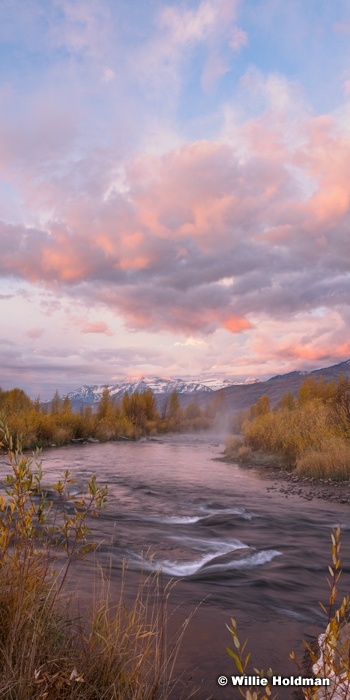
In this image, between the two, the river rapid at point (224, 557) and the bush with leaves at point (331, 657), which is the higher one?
the bush with leaves at point (331, 657)

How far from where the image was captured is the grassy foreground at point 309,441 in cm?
2036

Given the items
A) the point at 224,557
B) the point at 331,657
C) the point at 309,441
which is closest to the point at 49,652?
the point at 331,657

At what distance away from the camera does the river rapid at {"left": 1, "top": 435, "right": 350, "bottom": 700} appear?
543 centimetres

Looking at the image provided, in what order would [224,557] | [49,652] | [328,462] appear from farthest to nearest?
[328,462]
[224,557]
[49,652]

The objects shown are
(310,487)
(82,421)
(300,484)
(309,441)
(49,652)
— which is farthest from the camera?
(82,421)

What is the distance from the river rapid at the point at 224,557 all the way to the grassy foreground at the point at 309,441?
9.30ft

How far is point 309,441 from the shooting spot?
2411 cm

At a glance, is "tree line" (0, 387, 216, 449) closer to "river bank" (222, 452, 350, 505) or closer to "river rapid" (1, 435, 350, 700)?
"river rapid" (1, 435, 350, 700)

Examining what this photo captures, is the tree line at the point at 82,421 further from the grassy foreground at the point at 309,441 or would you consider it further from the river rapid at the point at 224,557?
the grassy foreground at the point at 309,441

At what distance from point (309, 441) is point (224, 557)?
621 inches

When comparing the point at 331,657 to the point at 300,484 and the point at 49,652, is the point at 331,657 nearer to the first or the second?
the point at 49,652

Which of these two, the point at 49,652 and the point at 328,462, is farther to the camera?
the point at 328,462

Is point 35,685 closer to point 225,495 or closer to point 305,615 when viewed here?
point 305,615

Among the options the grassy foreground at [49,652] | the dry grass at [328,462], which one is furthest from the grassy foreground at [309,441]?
the grassy foreground at [49,652]
